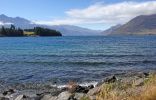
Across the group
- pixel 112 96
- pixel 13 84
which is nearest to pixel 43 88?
pixel 13 84

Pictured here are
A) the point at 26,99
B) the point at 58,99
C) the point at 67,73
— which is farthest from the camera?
the point at 67,73

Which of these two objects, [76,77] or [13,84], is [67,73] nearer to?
[76,77]

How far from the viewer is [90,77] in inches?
1420

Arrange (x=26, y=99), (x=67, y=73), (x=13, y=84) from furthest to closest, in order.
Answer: (x=67, y=73)
(x=13, y=84)
(x=26, y=99)

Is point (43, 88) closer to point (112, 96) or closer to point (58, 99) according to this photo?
point (58, 99)

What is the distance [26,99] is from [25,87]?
10326 millimetres

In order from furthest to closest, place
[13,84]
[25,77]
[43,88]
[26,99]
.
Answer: [25,77] < [13,84] < [43,88] < [26,99]

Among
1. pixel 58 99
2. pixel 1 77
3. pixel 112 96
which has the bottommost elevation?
pixel 1 77

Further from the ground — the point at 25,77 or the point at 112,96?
the point at 112,96

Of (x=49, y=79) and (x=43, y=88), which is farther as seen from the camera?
(x=49, y=79)

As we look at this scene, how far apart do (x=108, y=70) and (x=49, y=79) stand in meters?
9.56

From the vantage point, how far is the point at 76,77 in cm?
3666

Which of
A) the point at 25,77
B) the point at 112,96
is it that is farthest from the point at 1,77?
the point at 112,96

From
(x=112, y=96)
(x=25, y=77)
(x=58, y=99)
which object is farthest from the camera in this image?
(x=25, y=77)
